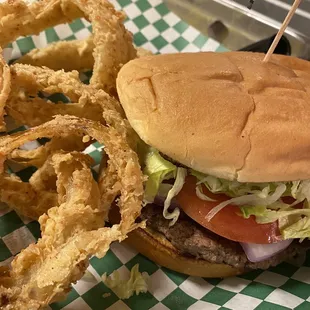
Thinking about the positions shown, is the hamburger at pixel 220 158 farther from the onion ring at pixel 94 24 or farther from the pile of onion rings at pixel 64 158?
the onion ring at pixel 94 24

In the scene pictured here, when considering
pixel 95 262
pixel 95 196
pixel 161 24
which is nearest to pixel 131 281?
pixel 95 262

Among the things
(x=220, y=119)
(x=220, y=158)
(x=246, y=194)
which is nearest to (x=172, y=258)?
(x=246, y=194)

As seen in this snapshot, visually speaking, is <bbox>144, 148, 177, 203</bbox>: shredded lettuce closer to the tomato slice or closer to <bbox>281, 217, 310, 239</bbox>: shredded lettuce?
the tomato slice

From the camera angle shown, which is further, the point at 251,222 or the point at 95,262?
the point at 95,262

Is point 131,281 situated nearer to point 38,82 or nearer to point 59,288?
point 59,288

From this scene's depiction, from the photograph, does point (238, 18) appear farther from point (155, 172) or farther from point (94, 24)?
point (155, 172)

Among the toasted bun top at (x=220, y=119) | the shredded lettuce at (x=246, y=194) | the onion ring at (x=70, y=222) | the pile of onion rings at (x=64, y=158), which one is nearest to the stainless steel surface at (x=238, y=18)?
the pile of onion rings at (x=64, y=158)
